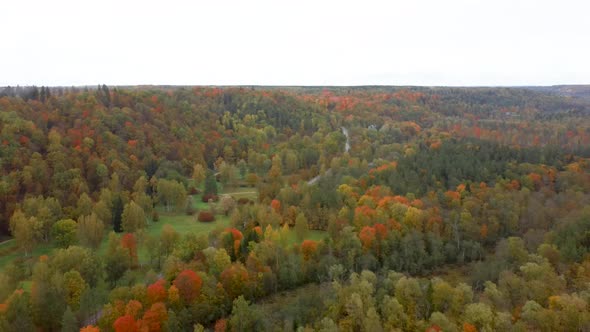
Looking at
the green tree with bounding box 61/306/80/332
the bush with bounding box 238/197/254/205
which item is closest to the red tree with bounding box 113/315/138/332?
the green tree with bounding box 61/306/80/332

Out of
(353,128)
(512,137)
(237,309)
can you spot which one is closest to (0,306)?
(237,309)

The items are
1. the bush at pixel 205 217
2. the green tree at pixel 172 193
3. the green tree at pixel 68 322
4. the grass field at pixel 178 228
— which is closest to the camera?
the green tree at pixel 68 322

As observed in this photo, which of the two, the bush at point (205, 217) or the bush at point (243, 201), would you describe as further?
the bush at point (243, 201)

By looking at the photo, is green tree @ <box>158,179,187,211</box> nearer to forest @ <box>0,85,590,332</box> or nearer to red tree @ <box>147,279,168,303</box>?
forest @ <box>0,85,590,332</box>

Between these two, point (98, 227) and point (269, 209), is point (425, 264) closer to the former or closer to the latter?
point (269, 209)

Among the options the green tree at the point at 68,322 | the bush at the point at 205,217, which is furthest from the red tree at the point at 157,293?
the bush at the point at 205,217

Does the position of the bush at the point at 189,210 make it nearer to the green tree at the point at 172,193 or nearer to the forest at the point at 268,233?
the forest at the point at 268,233

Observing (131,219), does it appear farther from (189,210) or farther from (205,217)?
(189,210)

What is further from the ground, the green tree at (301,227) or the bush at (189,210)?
the green tree at (301,227)

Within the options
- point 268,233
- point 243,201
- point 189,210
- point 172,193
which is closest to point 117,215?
point 172,193
